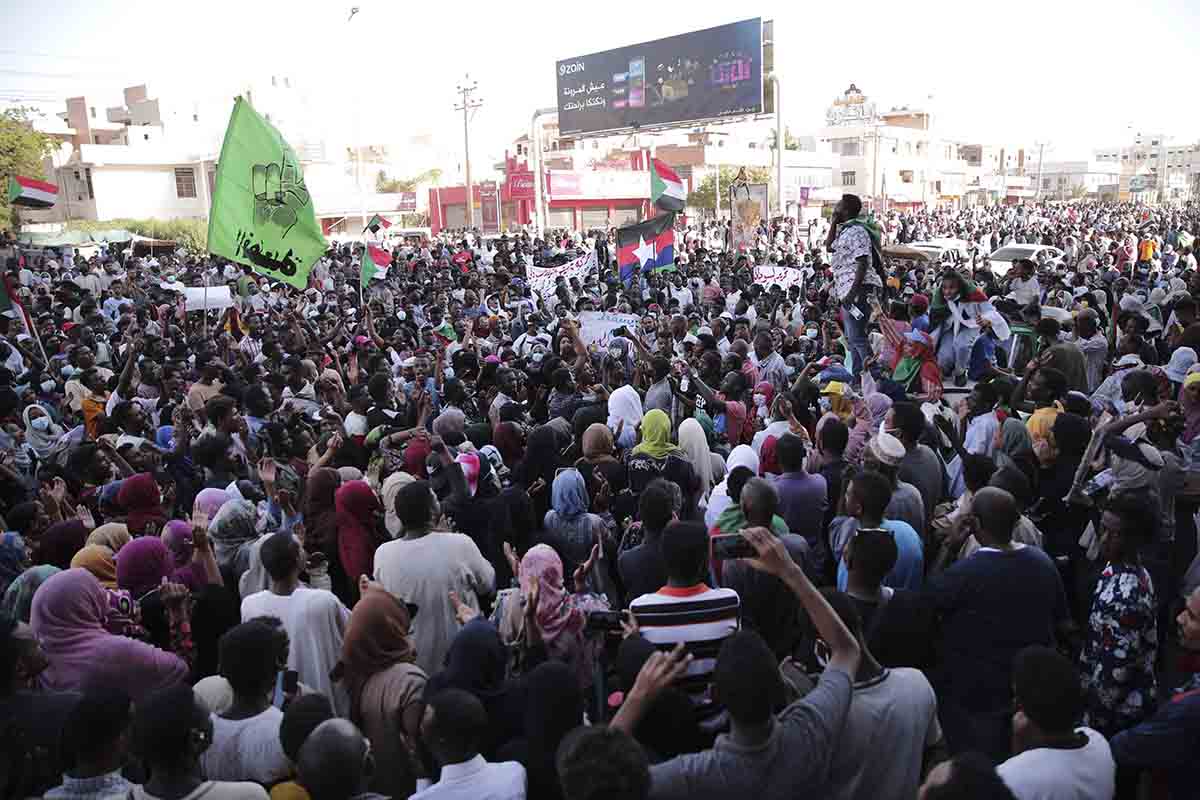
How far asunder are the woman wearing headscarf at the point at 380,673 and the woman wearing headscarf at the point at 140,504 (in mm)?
1937

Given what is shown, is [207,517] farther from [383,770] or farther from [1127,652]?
[1127,652]

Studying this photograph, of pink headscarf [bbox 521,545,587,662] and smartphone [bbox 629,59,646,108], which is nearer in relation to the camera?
pink headscarf [bbox 521,545,587,662]

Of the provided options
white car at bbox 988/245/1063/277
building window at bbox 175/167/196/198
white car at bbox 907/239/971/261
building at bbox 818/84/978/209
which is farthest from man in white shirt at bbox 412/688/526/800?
building at bbox 818/84/978/209

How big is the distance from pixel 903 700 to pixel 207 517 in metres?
3.59

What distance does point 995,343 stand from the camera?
8.89m

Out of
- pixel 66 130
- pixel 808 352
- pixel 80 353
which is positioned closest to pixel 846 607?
pixel 808 352

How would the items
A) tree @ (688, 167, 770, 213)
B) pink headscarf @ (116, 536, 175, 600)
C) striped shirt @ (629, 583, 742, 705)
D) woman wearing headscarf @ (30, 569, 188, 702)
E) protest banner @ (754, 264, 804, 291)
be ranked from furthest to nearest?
tree @ (688, 167, 770, 213)
protest banner @ (754, 264, 804, 291)
pink headscarf @ (116, 536, 175, 600)
woman wearing headscarf @ (30, 569, 188, 702)
striped shirt @ (629, 583, 742, 705)

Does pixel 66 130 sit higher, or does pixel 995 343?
pixel 66 130

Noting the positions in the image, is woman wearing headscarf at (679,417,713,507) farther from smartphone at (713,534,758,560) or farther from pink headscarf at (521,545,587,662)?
smartphone at (713,534,758,560)

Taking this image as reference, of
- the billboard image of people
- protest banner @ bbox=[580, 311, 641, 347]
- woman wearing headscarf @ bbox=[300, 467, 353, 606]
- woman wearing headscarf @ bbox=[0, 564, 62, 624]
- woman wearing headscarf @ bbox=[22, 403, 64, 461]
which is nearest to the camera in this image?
woman wearing headscarf @ bbox=[0, 564, 62, 624]

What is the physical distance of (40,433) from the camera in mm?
6727

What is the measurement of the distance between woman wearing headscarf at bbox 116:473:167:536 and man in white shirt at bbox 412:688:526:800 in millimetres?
2762

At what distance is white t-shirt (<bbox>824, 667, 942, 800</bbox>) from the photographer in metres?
2.54

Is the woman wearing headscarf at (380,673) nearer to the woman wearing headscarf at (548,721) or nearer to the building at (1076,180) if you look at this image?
the woman wearing headscarf at (548,721)
